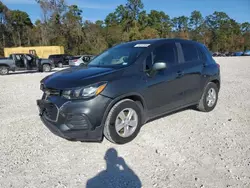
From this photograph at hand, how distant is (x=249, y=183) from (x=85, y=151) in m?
2.30

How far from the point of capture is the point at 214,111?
5645 millimetres

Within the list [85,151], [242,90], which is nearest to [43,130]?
[85,151]

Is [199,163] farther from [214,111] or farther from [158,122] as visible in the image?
[214,111]

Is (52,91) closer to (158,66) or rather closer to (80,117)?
(80,117)

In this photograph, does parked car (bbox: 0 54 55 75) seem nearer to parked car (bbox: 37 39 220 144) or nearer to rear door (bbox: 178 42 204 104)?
parked car (bbox: 37 39 220 144)

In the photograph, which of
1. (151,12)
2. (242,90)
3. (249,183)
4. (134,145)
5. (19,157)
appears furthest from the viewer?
(151,12)

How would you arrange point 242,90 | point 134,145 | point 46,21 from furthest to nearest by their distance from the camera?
point 46,21 → point 242,90 → point 134,145

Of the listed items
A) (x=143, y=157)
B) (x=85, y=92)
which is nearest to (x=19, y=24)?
(x=85, y=92)

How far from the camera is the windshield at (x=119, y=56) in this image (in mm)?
4211

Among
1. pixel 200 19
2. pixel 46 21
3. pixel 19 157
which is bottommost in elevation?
pixel 19 157

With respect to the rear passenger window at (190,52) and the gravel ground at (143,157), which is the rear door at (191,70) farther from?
the gravel ground at (143,157)

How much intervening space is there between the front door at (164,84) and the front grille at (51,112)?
1502mm

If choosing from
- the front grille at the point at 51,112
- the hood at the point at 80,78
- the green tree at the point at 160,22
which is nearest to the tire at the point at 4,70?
the hood at the point at 80,78

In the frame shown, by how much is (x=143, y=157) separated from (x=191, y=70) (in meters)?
2.36
